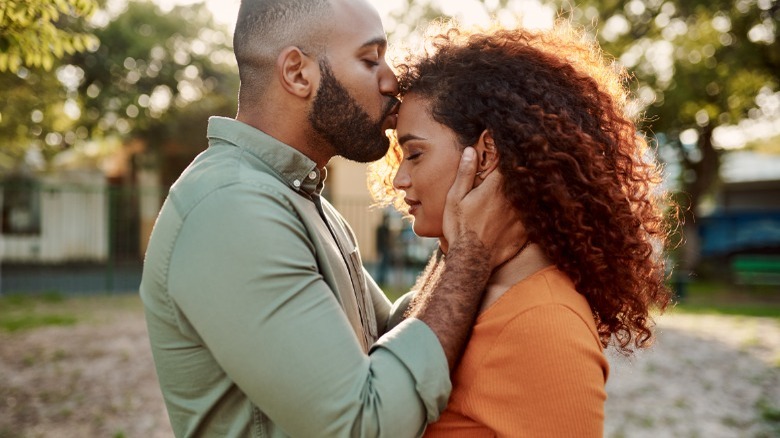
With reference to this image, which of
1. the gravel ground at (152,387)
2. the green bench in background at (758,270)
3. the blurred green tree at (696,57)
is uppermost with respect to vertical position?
the blurred green tree at (696,57)

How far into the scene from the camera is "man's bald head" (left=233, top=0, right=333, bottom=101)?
229 cm

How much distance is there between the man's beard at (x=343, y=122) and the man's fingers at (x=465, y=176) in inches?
15.1

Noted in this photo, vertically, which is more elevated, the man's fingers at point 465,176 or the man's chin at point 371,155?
the man's fingers at point 465,176

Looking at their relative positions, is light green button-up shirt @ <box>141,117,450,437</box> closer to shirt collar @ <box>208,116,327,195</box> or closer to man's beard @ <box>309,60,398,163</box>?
shirt collar @ <box>208,116,327,195</box>

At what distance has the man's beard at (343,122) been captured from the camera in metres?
2.29

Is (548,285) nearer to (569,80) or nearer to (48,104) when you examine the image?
(569,80)

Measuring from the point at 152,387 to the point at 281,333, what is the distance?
20.5 ft

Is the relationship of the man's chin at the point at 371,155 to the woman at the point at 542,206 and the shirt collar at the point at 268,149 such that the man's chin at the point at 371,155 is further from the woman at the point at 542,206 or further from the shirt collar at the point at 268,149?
the shirt collar at the point at 268,149

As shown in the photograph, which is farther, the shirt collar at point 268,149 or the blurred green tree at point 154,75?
the blurred green tree at point 154,75

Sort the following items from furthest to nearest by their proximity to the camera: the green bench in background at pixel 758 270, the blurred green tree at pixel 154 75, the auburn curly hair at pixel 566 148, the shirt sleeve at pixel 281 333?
the blurred green tree at pixel 154 75 < the green bench in background at pixel 758 270 < the auburn curly hair at pixel 566 148 < the shirt sleeve at pixel 281 333

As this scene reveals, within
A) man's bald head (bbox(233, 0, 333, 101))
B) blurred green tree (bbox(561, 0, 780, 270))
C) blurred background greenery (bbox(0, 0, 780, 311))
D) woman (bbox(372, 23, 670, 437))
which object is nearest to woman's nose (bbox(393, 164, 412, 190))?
woman (bbox(372, 23, 670, 437))

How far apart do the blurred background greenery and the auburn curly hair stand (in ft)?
43.3

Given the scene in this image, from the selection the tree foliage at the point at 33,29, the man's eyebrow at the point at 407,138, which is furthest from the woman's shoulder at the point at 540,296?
the tree foliage at the point at 33,29

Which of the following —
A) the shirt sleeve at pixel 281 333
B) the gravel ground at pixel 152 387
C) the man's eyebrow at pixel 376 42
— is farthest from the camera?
the gravel ground at pixel 152 387
